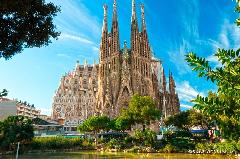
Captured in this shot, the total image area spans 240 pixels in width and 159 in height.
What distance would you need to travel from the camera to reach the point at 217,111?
381cm

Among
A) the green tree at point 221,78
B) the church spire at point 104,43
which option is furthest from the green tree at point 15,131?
the church spire at point 104,43

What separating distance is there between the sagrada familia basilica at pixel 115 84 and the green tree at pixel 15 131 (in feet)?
133

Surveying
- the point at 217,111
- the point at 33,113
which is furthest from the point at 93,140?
the point at 33,113

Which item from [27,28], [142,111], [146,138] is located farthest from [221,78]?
[142,111]

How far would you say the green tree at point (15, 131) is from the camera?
42066 mm

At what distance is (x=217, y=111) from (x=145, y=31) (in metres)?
94.0

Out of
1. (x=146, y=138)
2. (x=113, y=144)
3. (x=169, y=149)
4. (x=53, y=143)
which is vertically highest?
(x=146, y=138)

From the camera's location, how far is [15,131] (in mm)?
42906

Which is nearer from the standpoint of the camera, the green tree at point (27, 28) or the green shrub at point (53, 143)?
the green tree at point (27, 28)

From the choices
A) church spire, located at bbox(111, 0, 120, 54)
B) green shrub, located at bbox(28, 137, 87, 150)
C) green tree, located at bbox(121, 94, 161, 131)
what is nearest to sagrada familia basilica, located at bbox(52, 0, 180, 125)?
church spire, located at bbox(111, 0, 120, 54)

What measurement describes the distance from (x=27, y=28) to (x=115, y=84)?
78062mm

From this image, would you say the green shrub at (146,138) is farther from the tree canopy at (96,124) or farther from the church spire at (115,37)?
the church spire at (115,37)

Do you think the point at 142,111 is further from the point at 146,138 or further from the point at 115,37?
the point at 115,37

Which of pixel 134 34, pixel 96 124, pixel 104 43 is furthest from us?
pixel 134 34
